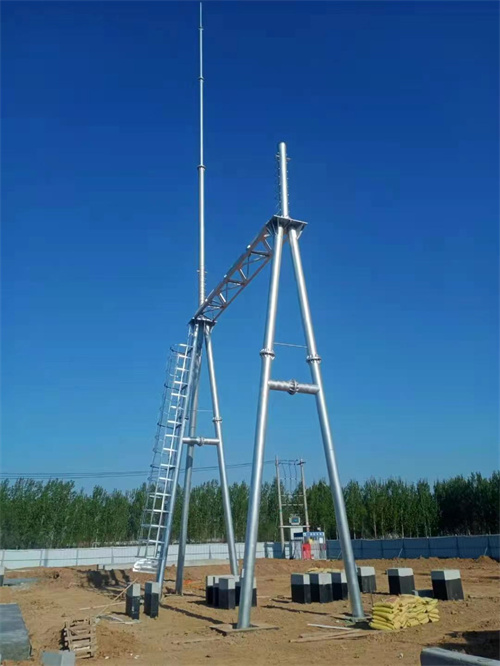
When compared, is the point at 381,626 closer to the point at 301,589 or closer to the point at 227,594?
the point at 301,589

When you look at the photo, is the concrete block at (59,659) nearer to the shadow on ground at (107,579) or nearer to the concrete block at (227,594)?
the concrete block at (227,594)

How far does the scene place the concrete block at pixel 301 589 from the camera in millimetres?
15203

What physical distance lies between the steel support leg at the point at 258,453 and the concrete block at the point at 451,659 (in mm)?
5507

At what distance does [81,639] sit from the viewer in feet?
32.6

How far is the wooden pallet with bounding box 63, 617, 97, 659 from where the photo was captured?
382 inches

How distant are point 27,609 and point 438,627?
11663 mm

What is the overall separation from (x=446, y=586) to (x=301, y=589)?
146 inches

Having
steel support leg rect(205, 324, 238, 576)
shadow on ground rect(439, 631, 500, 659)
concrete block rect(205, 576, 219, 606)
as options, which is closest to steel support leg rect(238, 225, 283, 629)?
shadow on ground rect(439, 631, 500, 659)

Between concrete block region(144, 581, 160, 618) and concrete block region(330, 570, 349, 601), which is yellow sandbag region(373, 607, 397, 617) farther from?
concrete block region(144, 581, 160, 618)

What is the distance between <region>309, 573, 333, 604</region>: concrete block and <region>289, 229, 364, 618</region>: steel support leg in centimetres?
335

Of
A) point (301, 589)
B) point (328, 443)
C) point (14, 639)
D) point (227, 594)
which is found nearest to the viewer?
point (14, 639)

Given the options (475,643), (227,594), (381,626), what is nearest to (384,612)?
(381,626)

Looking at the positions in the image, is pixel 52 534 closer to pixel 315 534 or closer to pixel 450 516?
pixel 315 534

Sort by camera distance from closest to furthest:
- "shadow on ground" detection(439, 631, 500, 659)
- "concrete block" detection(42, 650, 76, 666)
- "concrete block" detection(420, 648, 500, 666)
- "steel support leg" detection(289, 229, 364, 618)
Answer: "concrete block" detection(420, 648, 500, 666)
"concrete block" detection(42, 650, 76, 666)
"shadow on ground" detection(439, 631, 500, 659)
"steel support leg" detection(289, 229, 364, 618)
